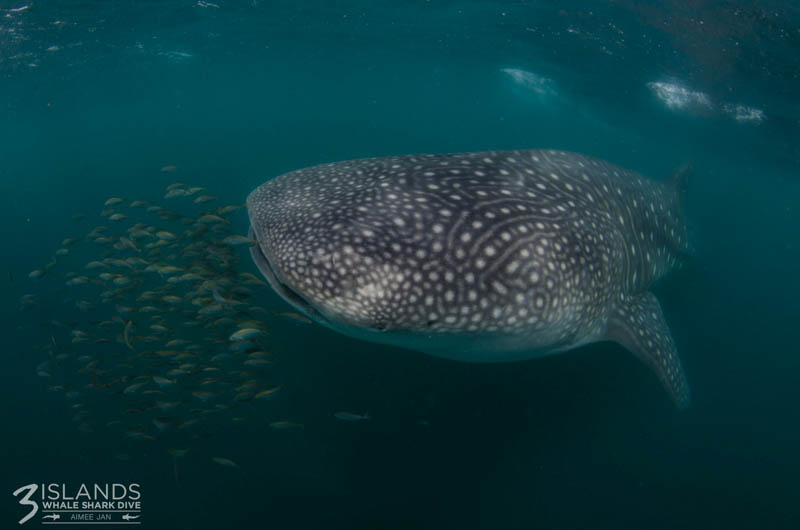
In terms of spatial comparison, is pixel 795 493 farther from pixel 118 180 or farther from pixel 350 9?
pixel 118 180

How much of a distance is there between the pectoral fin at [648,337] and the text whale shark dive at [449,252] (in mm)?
200

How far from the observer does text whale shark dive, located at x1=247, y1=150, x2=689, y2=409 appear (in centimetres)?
326

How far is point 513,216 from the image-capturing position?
150 inches

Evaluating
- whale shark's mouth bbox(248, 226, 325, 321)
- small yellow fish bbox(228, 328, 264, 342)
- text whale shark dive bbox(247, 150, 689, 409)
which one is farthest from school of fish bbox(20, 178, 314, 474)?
text whale shark dive bbox(247, 150, 689, 409)

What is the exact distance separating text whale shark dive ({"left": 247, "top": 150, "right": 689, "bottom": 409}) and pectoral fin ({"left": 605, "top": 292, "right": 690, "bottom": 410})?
20 cm

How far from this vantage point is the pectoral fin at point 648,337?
537 centimetres

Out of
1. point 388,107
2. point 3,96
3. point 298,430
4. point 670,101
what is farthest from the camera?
point 388,107

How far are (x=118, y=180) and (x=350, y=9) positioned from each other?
17.9m

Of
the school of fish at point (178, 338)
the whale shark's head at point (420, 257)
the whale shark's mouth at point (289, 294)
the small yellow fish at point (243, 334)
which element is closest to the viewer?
the whale shark's head at point (420, 257)

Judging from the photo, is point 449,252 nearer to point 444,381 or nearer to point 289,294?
point 289,294

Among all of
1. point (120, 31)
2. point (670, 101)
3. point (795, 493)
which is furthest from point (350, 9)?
point (795, 493)

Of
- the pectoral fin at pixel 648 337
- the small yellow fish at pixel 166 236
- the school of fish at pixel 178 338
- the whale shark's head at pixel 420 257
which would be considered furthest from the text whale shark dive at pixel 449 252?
the small yellow fish at pixel 166 236

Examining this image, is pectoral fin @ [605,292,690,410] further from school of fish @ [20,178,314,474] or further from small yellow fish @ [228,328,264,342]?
small yellow fish @ [228,328,264,342]

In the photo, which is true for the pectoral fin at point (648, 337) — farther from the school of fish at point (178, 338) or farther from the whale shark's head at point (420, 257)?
the school of fish at point (178, 338)
